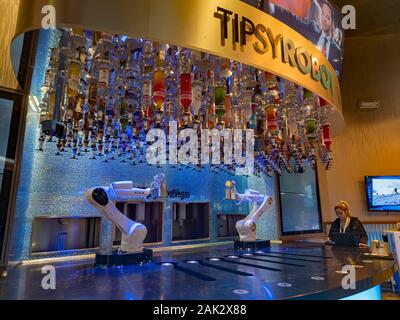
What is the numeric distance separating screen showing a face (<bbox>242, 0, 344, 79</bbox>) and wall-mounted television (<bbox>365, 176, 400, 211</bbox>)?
3.38 m

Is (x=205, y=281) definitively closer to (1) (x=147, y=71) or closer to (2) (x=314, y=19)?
(1) (x=147, y=71)

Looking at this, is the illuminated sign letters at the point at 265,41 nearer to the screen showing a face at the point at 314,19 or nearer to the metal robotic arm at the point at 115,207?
the screen showing a face at the point at 314,19

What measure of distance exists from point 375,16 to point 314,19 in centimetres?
416

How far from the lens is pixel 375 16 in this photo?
17.4ft

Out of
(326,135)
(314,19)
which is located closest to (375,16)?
(314,19)

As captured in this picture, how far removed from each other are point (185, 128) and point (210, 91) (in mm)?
558

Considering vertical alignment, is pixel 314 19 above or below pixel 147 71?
above

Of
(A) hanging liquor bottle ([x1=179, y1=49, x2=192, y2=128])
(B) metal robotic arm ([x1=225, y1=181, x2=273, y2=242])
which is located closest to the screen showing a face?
(A) hanging liquor bottle ([x1=179, y1=49, x2=192, y2=128])

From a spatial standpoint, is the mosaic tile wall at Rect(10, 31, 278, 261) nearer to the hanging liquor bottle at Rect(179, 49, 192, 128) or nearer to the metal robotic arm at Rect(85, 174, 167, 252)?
the metal robotic arm at Rect(85, 174, 167, 252)

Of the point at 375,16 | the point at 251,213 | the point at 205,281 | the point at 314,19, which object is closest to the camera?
the point at 205,281

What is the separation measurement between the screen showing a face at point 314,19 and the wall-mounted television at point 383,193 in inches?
133
